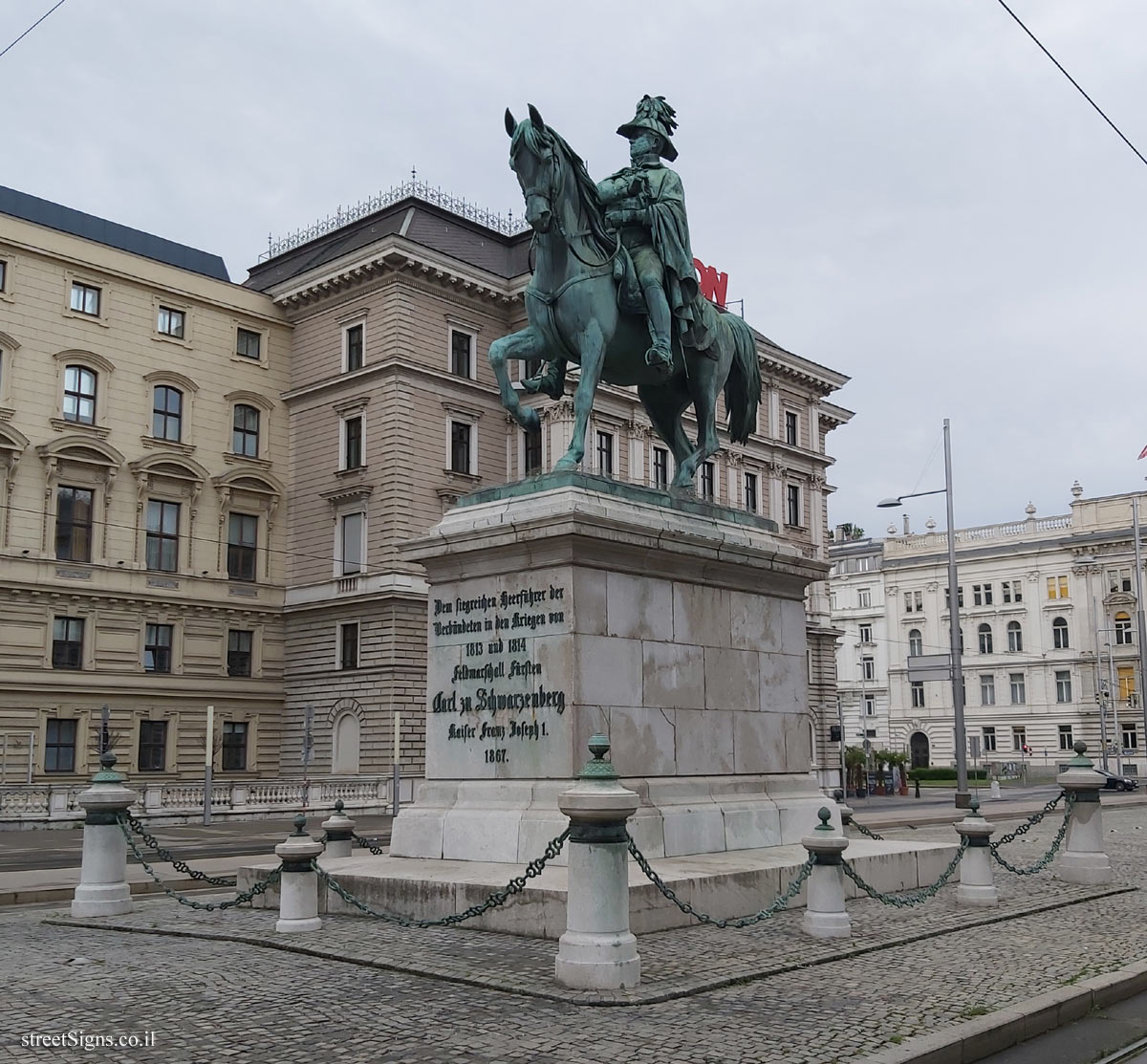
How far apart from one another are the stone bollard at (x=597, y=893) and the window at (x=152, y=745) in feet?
135

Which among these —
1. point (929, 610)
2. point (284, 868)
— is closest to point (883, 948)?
point (284, 868)

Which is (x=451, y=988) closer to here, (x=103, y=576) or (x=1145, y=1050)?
(x=1145, y=1050)

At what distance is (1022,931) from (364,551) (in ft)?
134

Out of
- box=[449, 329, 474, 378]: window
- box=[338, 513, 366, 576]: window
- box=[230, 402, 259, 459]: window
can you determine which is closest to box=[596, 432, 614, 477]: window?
box=[449, 329, 474, 378]: window

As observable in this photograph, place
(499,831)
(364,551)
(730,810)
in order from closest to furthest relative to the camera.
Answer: (499,831) → (730,810) → (364,551)

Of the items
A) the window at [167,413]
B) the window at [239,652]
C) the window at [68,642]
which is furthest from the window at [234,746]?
the window at [167,413]

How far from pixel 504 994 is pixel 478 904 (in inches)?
82.2

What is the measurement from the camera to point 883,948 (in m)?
9.62

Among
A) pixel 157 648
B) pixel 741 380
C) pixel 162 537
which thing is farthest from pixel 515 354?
pixel 162 537

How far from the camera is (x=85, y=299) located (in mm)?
47500

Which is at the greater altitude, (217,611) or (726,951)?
(217,611)

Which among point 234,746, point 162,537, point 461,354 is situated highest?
point 461,354

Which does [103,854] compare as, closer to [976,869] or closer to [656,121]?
[976,869]

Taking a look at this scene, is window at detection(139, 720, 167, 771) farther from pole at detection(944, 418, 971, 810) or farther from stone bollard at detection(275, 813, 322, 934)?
stone bollard at detection(275, 813, 322, 934)
